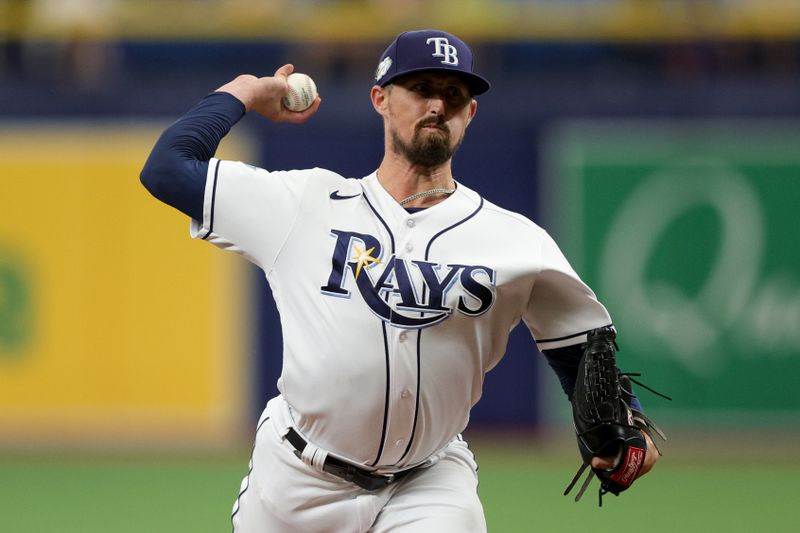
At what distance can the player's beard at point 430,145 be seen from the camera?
393 centimetres

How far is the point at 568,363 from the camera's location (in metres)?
4.11

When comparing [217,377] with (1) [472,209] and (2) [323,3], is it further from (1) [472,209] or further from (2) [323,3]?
(1) [472,209]

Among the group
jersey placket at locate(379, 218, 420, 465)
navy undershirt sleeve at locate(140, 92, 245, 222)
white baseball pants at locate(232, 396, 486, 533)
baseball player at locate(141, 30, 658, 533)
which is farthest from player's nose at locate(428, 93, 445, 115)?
white baseball pants at locate(232, 396, 486, 533)

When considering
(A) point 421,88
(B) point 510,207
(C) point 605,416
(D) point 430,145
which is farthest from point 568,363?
(B) point 510,207

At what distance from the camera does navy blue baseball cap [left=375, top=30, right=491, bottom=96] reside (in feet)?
12.8

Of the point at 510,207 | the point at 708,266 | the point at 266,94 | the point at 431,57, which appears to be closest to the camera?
the point at 431,57

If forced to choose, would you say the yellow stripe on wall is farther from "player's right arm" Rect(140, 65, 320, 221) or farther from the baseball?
"player's right arm" Rect(140, 65, 320, 221)

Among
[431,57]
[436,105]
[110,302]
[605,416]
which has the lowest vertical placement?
[110,302]

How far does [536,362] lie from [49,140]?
4467 mm

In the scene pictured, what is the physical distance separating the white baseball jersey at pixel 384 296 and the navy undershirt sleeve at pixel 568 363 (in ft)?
0.20

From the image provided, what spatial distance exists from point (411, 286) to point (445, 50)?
735 mm

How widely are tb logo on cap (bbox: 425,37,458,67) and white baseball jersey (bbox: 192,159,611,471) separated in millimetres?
438

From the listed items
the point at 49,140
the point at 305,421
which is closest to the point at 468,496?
the point at 305,421

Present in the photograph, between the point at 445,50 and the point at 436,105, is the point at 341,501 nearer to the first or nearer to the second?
the point at 436,105
